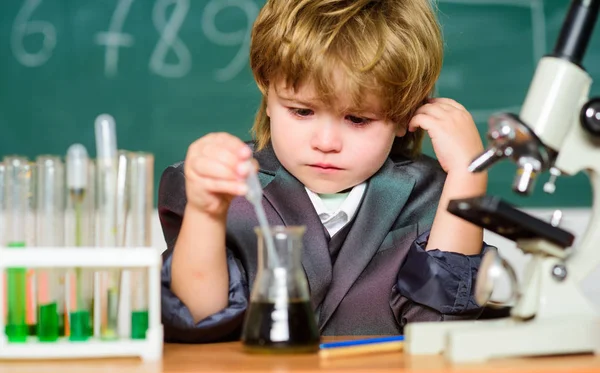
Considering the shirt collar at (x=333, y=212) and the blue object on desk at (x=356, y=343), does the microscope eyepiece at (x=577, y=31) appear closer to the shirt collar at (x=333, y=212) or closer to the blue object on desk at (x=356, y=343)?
the blue object on desk at (x=356, y=343)

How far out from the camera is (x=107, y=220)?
0.96 m

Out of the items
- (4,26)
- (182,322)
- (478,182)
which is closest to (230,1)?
(4,26)

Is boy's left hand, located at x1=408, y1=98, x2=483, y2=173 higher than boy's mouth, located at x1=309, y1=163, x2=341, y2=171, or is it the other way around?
boy's left hand, located at x1=408, y1=98, x2=483, y2=173

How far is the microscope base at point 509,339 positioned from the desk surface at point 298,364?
0.04 feet

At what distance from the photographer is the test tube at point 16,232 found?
3.12ft

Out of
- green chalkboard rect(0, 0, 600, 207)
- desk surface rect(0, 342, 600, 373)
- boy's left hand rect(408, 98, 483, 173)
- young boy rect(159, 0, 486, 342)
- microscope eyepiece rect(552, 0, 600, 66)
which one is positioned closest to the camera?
desk surface rect(0, 342, 600, 373)

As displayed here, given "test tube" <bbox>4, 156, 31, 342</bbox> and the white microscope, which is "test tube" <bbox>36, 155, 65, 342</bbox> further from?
the white microscope

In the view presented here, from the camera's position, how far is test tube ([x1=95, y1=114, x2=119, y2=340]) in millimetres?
955

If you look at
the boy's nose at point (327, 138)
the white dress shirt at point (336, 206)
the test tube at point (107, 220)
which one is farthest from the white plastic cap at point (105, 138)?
the white dress shirt at point (336, 206)

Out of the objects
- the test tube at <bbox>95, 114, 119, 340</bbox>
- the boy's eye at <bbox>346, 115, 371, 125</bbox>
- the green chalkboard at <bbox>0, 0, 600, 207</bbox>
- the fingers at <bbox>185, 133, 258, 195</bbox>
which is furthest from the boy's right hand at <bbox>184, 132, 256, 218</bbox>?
the green chalkboard at <bbox>0, 0, 600, 207</bbox>

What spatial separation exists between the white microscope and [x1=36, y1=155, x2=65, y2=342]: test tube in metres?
0.40

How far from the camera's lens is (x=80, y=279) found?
3.11 ft

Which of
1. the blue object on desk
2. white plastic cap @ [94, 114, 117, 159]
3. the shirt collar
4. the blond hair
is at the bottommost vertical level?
the blue object on desk

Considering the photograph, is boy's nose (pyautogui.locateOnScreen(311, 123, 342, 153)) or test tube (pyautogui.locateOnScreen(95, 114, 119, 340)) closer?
test tube (pyautogui.locateOnScreen(95, 114, 119, 340))
